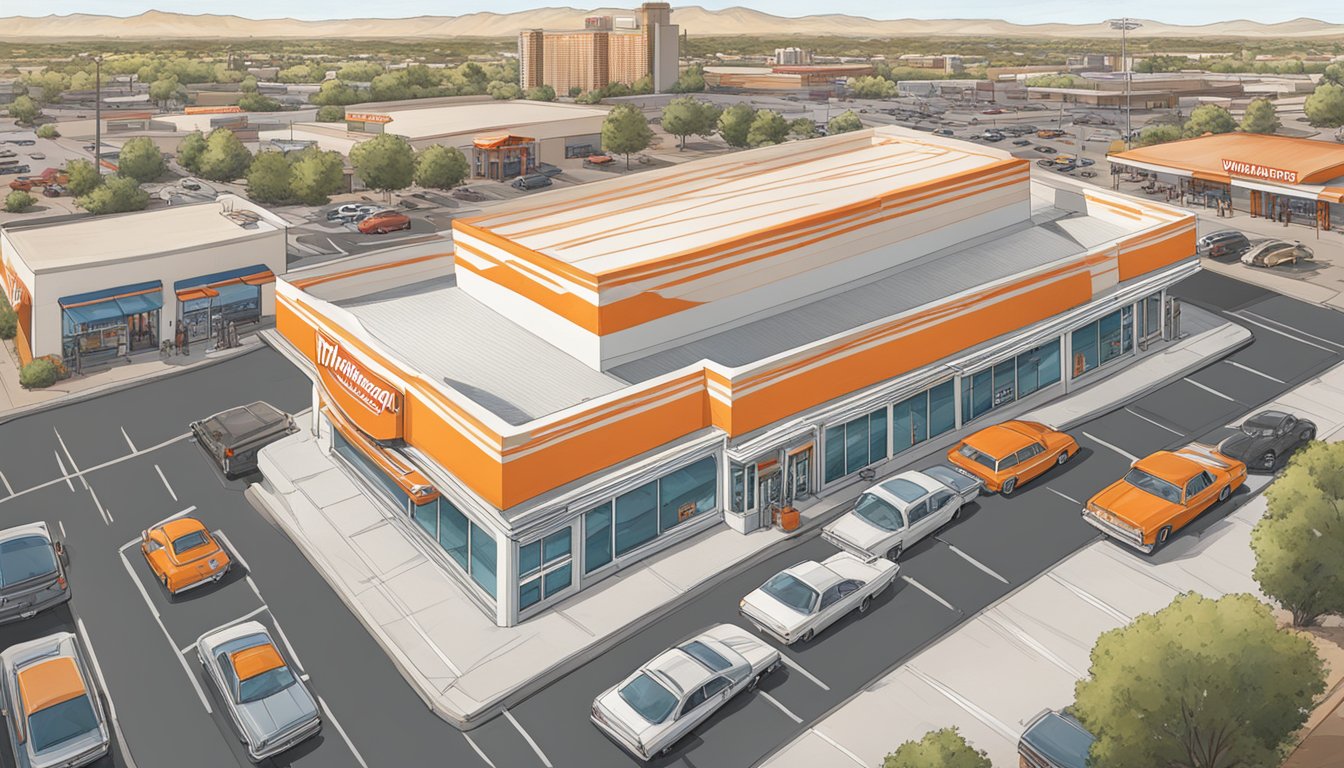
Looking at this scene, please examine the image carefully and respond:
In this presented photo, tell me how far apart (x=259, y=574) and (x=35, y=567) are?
6.12m

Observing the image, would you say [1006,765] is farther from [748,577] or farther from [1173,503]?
[1173,503]

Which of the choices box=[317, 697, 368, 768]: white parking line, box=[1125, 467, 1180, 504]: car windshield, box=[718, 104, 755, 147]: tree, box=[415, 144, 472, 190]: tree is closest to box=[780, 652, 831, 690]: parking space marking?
box=[317, 697, 368, 768]: white parking line

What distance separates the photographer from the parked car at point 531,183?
91062mm

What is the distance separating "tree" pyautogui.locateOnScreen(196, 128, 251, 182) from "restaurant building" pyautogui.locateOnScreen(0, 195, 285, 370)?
37.8 m

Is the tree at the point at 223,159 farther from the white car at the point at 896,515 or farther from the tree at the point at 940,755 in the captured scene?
the tree at the point at 940,755

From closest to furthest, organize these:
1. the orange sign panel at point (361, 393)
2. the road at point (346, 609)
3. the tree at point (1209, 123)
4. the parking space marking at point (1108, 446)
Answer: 1. the road at point (346, 609)
2. the orange sign panel at point (361, 393)
3. the parking space marking at point (1108, 446)
4. the tree at point (1209, 123)

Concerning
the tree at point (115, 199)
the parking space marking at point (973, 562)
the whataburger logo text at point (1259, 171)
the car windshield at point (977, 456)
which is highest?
the whataburger logo text at point (1259, 171)

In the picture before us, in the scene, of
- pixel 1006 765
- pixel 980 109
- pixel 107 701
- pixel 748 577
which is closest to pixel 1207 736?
pixel 1006 765

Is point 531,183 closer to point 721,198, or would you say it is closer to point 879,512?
point 721,198

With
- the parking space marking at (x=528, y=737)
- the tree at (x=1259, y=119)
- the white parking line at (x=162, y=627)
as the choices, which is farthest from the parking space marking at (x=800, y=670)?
the tree at (x=1259, y=119)

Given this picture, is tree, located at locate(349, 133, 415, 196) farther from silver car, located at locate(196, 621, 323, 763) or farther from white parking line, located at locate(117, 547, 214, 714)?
silver car, located at locate(196, 621, 323, 763)

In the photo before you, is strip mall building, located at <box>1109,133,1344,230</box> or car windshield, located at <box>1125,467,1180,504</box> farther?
strip mall building, located at <box>1109,133,1344,230</box>

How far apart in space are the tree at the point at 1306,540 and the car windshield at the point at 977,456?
9.07 m

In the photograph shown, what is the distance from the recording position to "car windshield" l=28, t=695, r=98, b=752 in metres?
22.4
